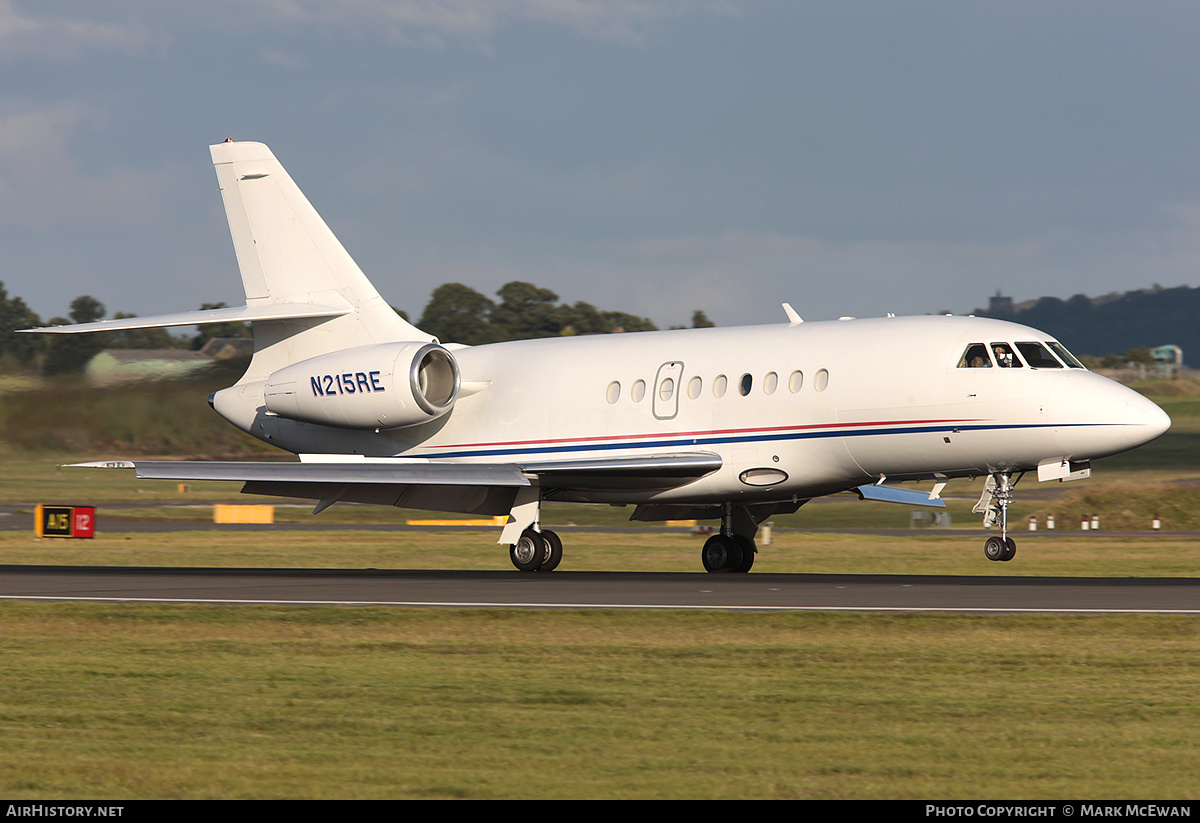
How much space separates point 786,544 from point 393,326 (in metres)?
15.9

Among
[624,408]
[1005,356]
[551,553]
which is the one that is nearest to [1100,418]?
[1005,356]

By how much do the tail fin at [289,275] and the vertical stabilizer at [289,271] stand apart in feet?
0.07

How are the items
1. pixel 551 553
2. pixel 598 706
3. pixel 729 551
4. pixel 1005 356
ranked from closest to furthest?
1. pixel 598 706
2. pixel 1005 356
3. pixel 551 553
4. pixel 729 551

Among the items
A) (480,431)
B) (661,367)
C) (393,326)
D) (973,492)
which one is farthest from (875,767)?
(973,492)

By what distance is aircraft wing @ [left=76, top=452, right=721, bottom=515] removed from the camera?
76.5 ft

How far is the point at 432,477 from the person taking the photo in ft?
77.9

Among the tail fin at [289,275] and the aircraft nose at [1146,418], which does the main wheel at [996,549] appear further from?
the tail fin at [289,275]

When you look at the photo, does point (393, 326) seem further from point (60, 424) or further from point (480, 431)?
point (60, 424)

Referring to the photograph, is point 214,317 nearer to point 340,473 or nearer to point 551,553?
point 340,473

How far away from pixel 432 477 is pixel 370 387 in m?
3.55

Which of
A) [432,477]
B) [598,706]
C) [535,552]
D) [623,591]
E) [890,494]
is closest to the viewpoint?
[598,706]

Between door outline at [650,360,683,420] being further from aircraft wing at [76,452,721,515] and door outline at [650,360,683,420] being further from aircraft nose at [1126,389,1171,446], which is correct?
aircraft nose at [1126,389,1171,446]

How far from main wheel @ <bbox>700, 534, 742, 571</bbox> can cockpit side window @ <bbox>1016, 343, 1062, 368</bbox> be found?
6.76 meters

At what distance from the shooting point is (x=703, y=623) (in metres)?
15.3
